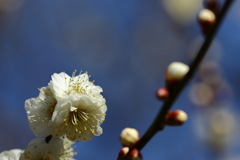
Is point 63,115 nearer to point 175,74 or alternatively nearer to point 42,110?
point 42,110

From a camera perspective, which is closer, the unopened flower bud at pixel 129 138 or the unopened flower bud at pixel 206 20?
the unopened flower bud at pixel 206 20

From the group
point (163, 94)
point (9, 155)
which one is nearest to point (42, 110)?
point (9, 155)

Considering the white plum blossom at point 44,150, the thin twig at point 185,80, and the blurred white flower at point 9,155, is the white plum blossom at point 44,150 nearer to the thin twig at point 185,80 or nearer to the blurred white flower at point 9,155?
the blurred white flower at point 9,155

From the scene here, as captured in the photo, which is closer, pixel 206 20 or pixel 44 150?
pixel 206 20

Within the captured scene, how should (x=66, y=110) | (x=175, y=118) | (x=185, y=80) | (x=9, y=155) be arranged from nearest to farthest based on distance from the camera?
(x=185, y=80)
(x=175, y=118)
(x=66, y=110)
(x=9, y=155)

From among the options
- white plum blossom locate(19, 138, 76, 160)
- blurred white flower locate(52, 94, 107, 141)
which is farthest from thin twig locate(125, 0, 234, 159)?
white plum blossom locate(19, 138, 76, 160)

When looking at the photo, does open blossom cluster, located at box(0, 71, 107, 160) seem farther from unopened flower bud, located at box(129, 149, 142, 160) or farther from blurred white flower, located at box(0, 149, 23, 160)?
unopened flower bud, located at box(129, 149, 142, 160)

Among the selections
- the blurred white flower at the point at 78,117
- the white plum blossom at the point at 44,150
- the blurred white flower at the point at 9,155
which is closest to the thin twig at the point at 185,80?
the blurred white flower at the point at 78,117

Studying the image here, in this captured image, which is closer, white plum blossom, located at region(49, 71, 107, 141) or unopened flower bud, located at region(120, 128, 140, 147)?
unopened flower bud, located at region(120, 128, 140, 147)
